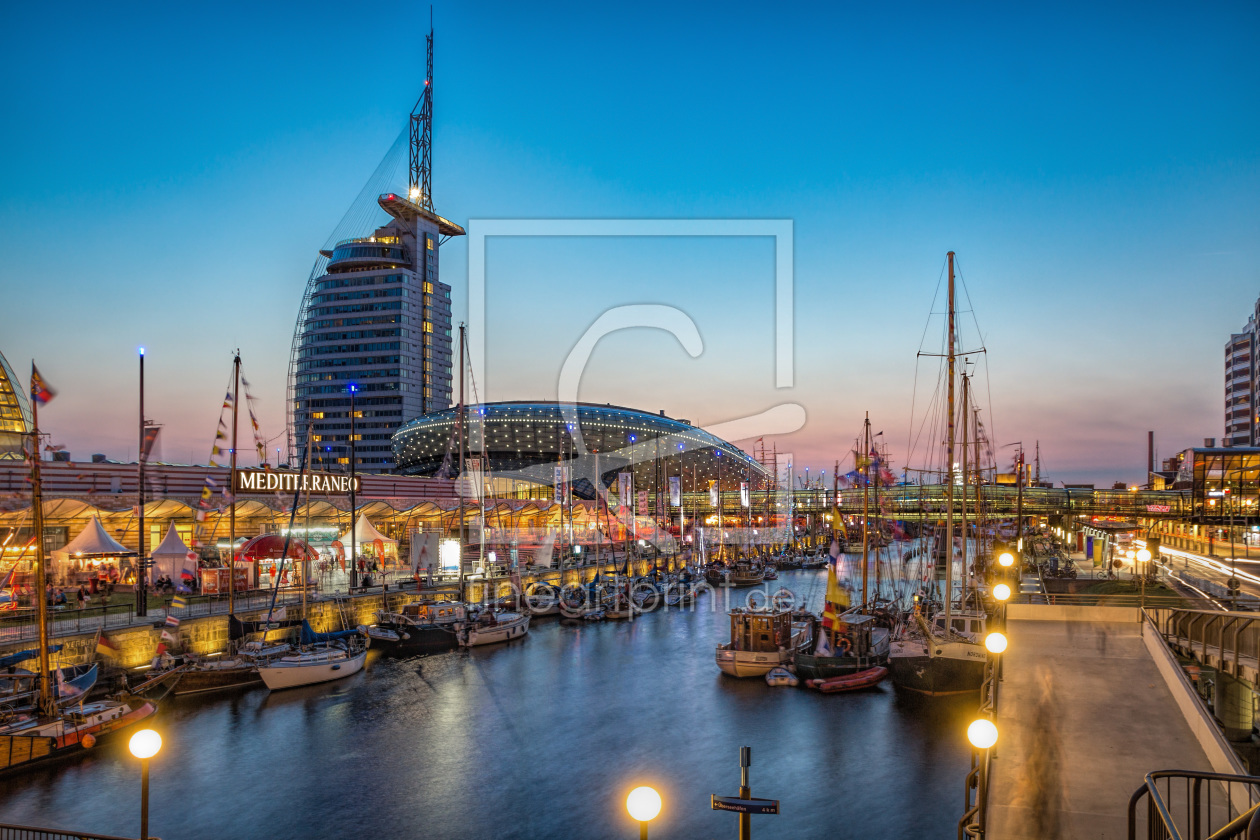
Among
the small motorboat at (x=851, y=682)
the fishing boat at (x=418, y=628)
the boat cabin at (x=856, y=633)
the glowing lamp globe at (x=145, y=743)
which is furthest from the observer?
the fishing boat at (x=418, y=628)

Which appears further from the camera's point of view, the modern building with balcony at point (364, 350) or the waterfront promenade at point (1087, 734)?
the modern building with balcony at point (364, 350)

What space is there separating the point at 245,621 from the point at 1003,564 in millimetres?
26783

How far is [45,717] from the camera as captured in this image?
20.0 meters

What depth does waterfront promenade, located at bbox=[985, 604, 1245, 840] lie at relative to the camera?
29.8 ft

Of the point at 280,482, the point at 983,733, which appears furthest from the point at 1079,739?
the point at 280,482

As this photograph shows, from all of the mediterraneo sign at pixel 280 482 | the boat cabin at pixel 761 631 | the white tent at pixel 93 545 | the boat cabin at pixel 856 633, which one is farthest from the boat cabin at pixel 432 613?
the boat cabin at pixel 856 633

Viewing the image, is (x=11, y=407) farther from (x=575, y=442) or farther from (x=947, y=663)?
(x=575, y=442)

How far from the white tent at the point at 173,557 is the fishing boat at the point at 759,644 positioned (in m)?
22.2

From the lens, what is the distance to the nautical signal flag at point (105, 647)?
24.2 m

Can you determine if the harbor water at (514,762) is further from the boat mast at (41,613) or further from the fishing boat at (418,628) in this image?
the fishing boat at (418,628)

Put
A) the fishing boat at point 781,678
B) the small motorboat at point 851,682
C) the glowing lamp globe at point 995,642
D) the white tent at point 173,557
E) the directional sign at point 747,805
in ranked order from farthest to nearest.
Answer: the white tent at point 173,557 < the fishing boat at point 781,678 < the small motorboat at point 851,682 < the glowing lamp globe at point 995,642 < the directional sign at point 747,805

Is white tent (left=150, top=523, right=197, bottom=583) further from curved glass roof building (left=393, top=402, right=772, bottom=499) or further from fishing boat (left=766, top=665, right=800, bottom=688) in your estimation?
curved glass roof building (left=393, top=402, right=772, bottom=499)

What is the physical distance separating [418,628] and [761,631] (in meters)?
15.2

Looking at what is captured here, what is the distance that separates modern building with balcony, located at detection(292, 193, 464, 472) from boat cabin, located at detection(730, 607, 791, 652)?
328 feet
